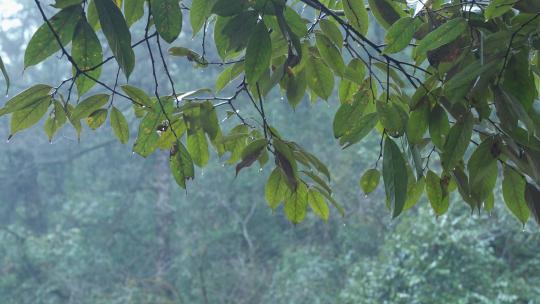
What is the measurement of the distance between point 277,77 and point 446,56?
16cm

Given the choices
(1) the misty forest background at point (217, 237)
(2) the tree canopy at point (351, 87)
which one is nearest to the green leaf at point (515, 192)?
(2) the tree canopy at point (351, 87)

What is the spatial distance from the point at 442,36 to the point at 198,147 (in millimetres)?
315

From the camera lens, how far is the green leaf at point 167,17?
1.82 feet

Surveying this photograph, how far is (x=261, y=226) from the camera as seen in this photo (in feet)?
19.4

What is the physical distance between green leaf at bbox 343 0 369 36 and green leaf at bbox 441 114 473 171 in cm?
18

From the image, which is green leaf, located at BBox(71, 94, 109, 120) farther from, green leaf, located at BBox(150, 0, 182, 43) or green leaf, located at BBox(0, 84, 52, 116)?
green leaf, located at BBox(150, 0, 182, 43)

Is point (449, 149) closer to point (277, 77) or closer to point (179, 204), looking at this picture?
point (277, 77)

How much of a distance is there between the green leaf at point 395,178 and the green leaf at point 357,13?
0.52 feet

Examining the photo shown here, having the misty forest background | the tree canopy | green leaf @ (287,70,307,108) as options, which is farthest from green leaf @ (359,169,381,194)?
the misty forest background

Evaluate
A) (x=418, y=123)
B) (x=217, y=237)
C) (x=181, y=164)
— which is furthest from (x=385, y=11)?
(x=217, y=237)

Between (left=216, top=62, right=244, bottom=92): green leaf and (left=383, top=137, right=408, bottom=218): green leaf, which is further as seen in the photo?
(left=216, top=62, right=244, bottom=92): green leaf

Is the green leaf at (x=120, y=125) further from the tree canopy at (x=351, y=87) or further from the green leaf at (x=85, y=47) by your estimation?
the green leaf at (x=85, y=47)

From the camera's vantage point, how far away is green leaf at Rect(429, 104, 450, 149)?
64 cm

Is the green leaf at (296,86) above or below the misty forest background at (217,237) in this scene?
below
